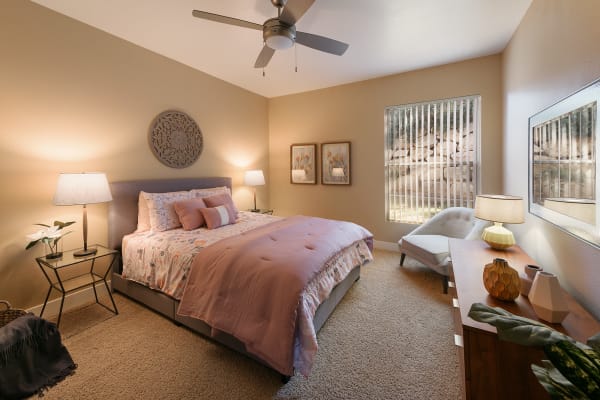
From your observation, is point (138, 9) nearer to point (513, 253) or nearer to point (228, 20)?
point (228, 20)

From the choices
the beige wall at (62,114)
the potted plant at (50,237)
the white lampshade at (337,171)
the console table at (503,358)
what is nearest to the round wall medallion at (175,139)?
the beige wall at (62,114)

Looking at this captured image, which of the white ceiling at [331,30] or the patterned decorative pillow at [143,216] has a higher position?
the white ceiling at [331,30]

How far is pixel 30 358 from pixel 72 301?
5.07 ft

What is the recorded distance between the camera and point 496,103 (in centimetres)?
330

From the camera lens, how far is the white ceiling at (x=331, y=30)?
2291 millimetres

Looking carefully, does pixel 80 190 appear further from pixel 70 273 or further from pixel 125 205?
pixel 70 273

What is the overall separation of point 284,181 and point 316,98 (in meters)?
1.68

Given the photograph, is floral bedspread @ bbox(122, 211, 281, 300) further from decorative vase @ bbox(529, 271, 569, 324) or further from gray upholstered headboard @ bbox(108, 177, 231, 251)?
decorative vase @ bbox(529, 271, 569, 324)

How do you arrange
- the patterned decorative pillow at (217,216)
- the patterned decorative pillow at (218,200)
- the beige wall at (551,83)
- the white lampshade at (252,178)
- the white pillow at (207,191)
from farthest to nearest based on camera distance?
the white lampshade at (252,178) → the white pillow at (207,191) → the patterned decorative pillow at (218,200) → the patterned decorative pillow at (217,216) → the beige wall at (551,83)

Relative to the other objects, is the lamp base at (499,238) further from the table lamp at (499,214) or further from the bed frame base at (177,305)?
the bed frame base at (177,305)

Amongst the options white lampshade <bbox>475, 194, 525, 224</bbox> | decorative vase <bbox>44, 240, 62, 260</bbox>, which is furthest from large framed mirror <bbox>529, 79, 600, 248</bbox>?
decorative vase <bbox>44, 240, 62, 260</bbox>

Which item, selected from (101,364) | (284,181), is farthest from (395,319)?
(284,181)

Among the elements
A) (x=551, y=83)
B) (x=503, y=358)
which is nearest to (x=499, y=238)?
(x=551, y=83)

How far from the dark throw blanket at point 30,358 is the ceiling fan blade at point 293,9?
8.04 feet
